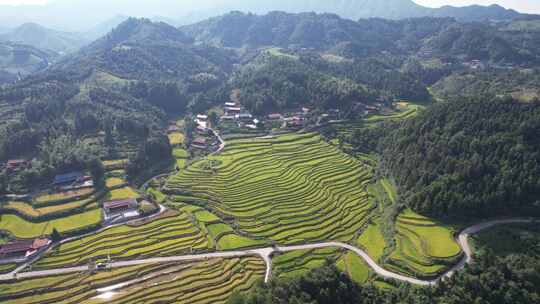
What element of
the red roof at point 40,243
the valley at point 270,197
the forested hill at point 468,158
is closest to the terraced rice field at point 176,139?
the valley at point 270,197

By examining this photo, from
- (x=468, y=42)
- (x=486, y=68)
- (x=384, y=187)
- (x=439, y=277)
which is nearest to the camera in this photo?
(x=439, y=277)

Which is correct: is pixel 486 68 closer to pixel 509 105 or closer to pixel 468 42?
pixel 468 42

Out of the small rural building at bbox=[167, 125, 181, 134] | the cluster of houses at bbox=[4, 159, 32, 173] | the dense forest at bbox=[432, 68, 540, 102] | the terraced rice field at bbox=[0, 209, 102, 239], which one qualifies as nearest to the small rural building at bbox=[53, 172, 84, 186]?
the cluster of houses at bbox=[4, 159, 32, 173]

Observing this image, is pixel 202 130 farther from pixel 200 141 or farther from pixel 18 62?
pixel 18 62

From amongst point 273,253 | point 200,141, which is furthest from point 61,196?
point 273,253

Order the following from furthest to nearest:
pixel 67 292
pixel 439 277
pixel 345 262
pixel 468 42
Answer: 1. pixel 468 42
2. pixel 345 262
3. pixel 439 277
4. pixel 67 292

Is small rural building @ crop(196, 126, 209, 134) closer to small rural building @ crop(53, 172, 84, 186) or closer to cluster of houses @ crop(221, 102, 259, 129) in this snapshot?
cluster of houses @ crop(221, 102, 259, 129)

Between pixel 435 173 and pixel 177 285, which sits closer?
pixel 177 285

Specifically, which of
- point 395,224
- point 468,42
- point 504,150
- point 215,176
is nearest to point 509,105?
point 504,150
